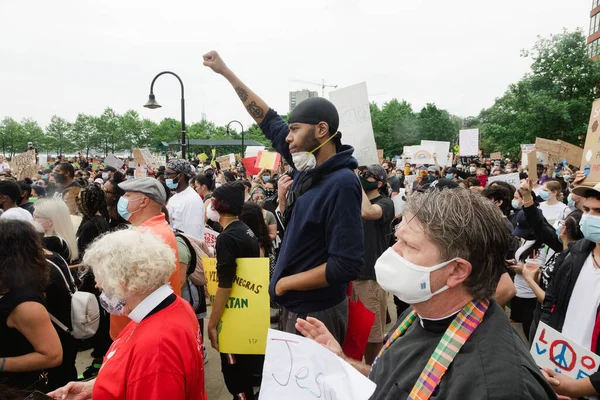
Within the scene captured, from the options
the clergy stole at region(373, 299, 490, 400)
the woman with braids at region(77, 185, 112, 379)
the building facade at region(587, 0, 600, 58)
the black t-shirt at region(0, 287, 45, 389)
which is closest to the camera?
the clergy stole at region(373, 299, 490, 400)

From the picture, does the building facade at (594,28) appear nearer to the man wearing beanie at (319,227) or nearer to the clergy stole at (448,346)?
the man wearing beanie at (319,227)

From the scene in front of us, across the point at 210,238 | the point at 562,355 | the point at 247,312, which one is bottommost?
the point at 247,312

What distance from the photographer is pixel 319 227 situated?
2.47 m

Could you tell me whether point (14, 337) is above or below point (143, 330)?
below

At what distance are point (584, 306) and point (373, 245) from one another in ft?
7.81

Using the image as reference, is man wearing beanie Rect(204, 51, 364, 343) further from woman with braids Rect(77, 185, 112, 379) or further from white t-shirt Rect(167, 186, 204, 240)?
white t-shirt Rect(167, 186, 204, 240)

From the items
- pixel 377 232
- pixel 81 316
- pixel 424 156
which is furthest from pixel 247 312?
pixel 424 156

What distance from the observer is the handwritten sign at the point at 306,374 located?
152 cm

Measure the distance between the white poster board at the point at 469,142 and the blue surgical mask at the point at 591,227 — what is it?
14.0 m

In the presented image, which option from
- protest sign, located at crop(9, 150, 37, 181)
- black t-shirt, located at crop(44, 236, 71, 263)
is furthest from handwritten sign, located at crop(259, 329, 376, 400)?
protest sign, located at crop(9, 150, 37, 181)

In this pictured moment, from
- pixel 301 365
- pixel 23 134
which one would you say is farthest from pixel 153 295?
pixel 23 134

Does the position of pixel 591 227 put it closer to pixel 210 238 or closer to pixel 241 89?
pixel 241 89

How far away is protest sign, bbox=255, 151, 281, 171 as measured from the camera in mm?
10773

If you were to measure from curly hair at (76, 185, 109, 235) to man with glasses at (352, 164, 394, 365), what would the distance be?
3.23 metres
